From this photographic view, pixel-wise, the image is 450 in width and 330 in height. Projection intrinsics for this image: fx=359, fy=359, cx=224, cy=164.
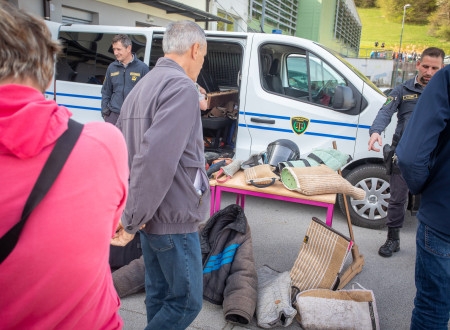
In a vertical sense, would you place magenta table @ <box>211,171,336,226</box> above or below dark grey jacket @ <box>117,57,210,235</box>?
below

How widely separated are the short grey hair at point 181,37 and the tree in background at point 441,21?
8447 centimetres

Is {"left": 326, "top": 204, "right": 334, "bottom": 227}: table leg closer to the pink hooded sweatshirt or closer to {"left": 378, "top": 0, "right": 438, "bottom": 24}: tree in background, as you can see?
the pink hooded sweatshirt

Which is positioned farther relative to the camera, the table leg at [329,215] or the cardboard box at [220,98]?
the cardboard box at [220,98]

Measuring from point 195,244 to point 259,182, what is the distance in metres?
1.24

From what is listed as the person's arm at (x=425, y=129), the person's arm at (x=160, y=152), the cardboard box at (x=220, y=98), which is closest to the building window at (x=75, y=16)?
the cardboard box at (x=220, y=98)

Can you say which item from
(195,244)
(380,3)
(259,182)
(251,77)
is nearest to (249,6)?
(251,77)

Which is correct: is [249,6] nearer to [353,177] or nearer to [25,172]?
→ [353,177]

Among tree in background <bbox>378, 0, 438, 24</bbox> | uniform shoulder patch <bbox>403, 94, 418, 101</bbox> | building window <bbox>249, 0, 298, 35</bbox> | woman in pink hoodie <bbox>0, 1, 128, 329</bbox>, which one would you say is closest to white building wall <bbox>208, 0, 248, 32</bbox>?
building window <bbox>249, 0, 298, 35</bbox>

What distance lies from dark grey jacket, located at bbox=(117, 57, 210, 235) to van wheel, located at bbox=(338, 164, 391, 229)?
281cm

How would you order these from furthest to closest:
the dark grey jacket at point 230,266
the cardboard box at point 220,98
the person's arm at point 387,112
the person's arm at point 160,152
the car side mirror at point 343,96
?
the cardboard box at point 220,98 → the car side mirror at point 343,96 → the person's arm at point 387,112 → the dark grey jacket at point 230,266 → the person's arm at point 160,152

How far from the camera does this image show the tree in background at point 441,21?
235 feet

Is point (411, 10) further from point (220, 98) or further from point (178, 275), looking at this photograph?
point (178, 275)

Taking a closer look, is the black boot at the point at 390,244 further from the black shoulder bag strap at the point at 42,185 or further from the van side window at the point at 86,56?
the van side window at the point at 86,56

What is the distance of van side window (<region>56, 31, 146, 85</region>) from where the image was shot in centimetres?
497
